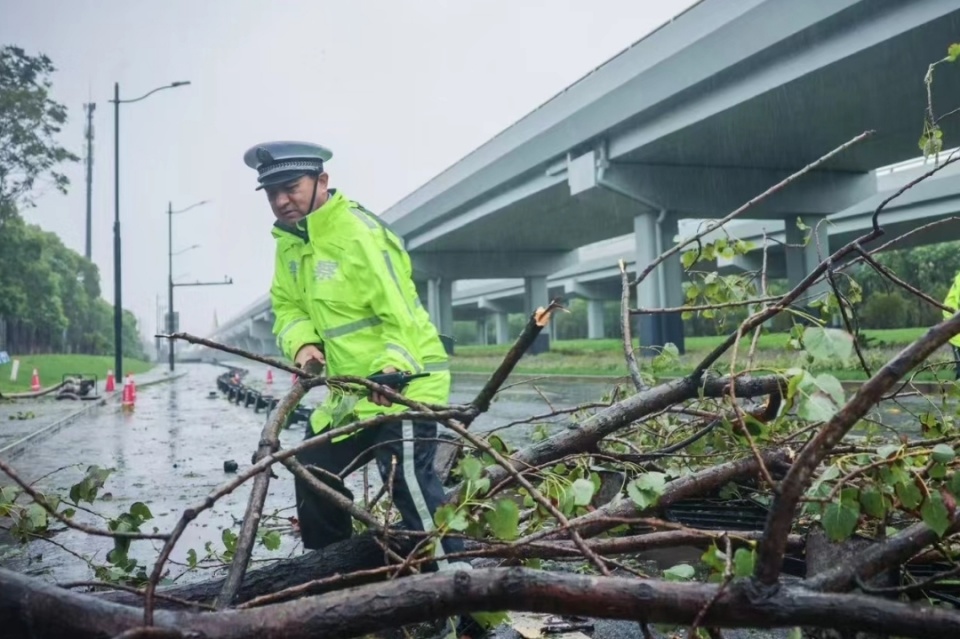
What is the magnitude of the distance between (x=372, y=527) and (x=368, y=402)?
0.62 m

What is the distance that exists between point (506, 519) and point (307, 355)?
4.75ft

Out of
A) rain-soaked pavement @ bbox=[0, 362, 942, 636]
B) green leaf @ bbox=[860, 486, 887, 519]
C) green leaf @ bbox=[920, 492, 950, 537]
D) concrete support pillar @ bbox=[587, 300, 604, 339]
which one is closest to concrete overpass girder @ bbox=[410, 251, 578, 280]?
rain-soaked pavement @ bbox=[0, 362, 942, 636]

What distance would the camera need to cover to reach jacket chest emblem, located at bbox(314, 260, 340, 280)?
346 centimetres

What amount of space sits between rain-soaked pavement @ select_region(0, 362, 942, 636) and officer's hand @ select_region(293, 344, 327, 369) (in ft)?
2.57

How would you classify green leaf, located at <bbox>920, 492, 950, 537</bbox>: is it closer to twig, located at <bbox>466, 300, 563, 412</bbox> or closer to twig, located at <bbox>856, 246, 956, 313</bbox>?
twig, located at <bbox>856, 246, 956, 313</bbox>

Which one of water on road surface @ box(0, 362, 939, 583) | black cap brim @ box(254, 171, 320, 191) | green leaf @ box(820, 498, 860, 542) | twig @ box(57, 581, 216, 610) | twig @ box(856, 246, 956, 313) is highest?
black cap brim @ box(254, 171, 320, 191)

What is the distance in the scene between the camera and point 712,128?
59.6 ft

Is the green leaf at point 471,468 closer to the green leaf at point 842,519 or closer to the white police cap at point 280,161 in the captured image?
the green leaf at point 842,519

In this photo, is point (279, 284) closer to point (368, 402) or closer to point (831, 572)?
point (368, 402)

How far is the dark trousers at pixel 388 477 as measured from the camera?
10.2 feet

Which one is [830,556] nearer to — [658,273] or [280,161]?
[280,161]

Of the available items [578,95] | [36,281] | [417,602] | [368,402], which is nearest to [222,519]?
[368,402]

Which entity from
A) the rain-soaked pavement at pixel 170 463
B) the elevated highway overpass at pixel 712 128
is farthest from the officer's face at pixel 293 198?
the elevated highway overpass at pixel 712 128

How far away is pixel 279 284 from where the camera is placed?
12.8 feet
